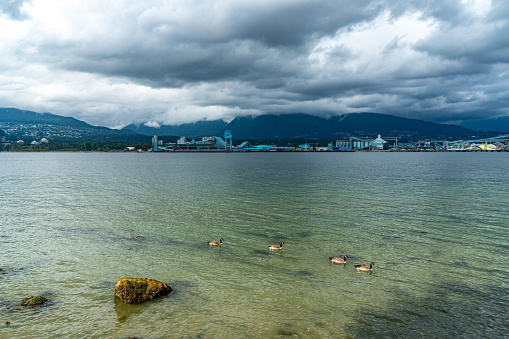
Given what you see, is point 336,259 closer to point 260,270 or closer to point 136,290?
point 260,270

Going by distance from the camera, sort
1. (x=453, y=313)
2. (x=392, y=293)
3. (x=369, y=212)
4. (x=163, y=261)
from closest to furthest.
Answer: (x=453, y=313)
(x=392, y=293)
(x=163, y=261)
(x=369, y=212)

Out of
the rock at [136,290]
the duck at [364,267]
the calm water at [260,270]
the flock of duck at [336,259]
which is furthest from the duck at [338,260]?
the rock at [136,290]

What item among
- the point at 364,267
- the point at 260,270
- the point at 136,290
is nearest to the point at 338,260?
the point at 364,267

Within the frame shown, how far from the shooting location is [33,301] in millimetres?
14703

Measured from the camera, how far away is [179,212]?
120 ft

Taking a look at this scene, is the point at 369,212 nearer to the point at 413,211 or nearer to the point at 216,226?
the point at 413,211

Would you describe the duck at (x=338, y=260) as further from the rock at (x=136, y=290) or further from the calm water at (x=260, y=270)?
the rock at (x=136, y=290)

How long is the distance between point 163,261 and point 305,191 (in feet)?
119

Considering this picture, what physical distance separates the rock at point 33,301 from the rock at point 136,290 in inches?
133

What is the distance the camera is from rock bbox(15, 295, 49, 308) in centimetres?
1454

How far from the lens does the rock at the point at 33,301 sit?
47.7 feet

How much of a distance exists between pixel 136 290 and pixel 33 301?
15.5 ft

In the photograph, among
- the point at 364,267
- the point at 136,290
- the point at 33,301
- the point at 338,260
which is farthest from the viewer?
the point at 338,260

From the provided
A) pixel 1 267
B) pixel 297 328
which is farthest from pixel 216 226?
pixel 297 328
